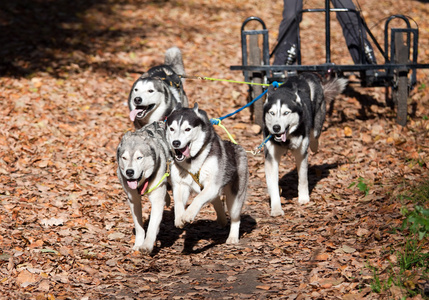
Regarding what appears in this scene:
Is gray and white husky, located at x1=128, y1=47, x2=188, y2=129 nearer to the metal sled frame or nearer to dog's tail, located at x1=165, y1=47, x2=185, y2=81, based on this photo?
dog's tail, located at x1=165, y1=47, x2=185, y2=81

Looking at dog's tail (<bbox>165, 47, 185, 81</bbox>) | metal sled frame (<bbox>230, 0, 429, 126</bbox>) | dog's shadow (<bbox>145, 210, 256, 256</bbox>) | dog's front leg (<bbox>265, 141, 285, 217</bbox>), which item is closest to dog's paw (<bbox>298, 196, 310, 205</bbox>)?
dog's front leg (<bbox>265, 141, 285, 217</bbox>)

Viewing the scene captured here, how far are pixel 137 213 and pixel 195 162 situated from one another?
3.08ft

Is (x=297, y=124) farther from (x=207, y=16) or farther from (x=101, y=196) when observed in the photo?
(x=207, y=16)

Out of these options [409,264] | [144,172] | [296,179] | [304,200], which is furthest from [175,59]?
[409,264]

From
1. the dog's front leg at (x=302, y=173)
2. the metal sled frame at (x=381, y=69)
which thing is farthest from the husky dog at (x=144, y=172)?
the metal sled frame at (x=381, y=69)

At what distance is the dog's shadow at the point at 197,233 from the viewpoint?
6742 millimetres

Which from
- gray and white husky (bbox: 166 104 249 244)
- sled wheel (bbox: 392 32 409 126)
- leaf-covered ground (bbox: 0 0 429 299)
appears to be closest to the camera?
leaf-covered ground (bbox: 0 0 429 299)

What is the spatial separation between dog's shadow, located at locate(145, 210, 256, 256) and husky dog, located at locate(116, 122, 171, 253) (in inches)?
17.0

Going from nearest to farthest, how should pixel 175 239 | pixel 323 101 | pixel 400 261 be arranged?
pixel 400 261 → pixel 175 239 → pixel 323 101

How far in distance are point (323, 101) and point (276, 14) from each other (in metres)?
9.51

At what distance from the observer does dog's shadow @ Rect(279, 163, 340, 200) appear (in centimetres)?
847

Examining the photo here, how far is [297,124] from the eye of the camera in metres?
7.40

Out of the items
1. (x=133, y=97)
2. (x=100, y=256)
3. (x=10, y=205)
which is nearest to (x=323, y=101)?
(x=133, y=97)

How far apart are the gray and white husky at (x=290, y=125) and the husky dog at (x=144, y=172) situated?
162 centimetres
